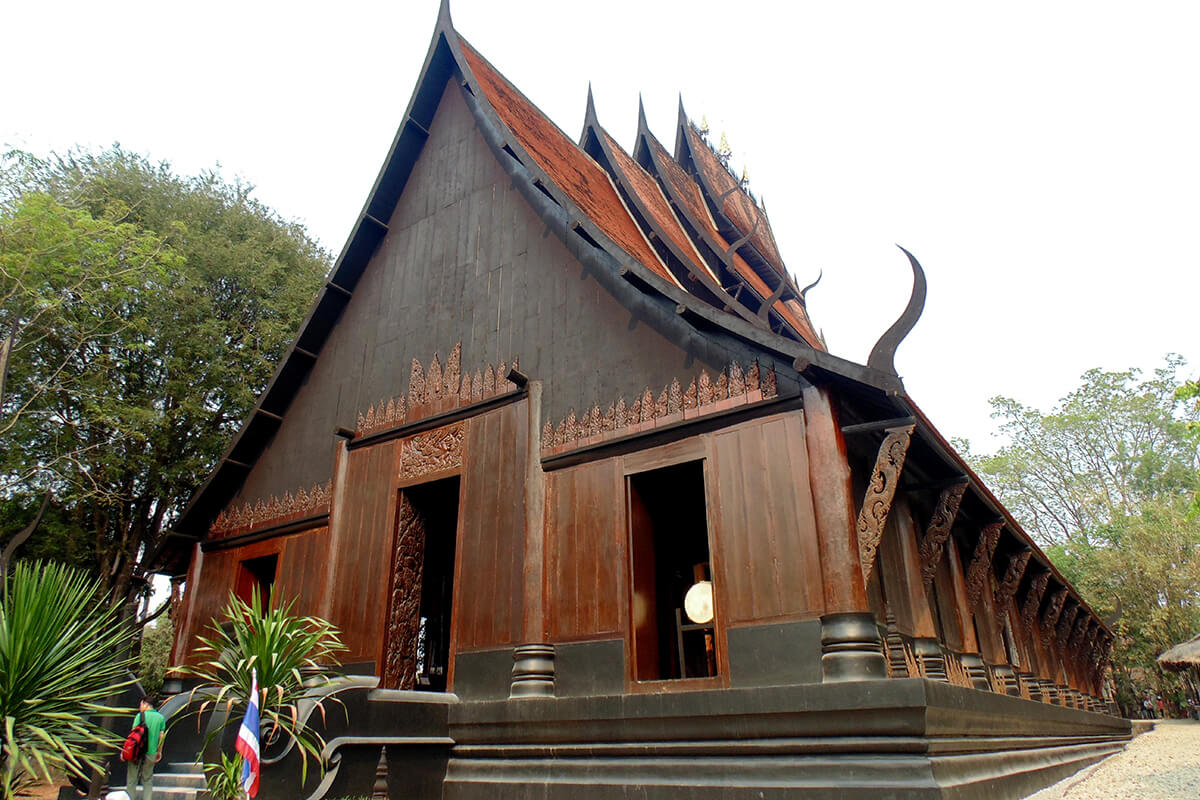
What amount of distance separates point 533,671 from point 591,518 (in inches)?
46.0

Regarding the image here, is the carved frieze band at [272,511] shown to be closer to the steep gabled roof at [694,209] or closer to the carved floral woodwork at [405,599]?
the carved floral woodwork at [405,599]

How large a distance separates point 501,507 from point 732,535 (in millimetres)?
2088

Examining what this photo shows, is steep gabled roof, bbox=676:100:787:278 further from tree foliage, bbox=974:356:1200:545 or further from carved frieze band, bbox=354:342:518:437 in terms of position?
tree foliage, bbox=974:356:1200:545

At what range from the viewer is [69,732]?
4266mm

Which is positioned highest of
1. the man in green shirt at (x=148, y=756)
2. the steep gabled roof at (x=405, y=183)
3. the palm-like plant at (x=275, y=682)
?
the steep gabled roof at (x=405, y=183)

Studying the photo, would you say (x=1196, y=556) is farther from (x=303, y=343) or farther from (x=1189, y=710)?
(x=303, y=343)

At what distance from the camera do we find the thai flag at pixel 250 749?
167 inches

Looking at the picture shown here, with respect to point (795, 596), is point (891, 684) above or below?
below

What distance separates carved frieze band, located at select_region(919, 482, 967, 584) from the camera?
20.1 ft

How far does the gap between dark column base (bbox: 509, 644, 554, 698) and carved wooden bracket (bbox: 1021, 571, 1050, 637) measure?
26.9 feet

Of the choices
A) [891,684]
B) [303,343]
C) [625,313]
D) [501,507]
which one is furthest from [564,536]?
[303,343]

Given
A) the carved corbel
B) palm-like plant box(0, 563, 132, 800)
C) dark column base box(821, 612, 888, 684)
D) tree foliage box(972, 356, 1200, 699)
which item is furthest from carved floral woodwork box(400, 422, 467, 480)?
tree foliage box(972, 356, 1200, 699)

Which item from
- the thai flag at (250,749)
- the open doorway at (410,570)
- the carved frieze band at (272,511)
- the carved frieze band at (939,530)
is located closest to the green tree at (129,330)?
the carved frieze band at (272,511)

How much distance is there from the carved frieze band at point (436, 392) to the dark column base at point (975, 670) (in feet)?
15.7
